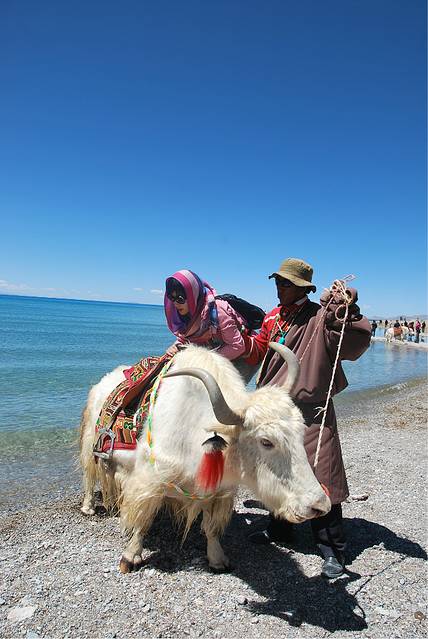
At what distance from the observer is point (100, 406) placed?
3826mm

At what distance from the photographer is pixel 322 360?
2.96 m

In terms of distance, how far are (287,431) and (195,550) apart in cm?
159

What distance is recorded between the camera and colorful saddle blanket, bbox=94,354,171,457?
10.5 feet

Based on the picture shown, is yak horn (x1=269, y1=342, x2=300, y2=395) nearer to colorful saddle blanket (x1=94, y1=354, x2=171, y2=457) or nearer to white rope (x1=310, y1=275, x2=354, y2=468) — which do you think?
white rope (x1=310, y1=275, x2=354, y2=468)

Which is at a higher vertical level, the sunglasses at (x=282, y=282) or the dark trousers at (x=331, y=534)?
the sunglasses at (x=282, y=282)

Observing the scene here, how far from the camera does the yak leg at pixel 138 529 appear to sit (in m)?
2.88

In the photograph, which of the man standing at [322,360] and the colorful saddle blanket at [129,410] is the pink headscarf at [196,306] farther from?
the man standing at [322,360]

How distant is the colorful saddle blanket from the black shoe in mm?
1570

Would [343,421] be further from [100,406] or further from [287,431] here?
[287,431]

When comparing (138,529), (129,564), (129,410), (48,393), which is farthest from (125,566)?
(48,393)

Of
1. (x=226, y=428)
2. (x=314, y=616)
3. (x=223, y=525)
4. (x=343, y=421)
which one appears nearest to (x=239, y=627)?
(x=314, y=616)

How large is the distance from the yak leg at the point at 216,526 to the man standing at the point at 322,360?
66 cm

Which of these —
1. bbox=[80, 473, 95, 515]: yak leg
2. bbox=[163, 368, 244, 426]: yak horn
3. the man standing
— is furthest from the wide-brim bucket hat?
bbox=[80, 473, 95, 515]: yak leg

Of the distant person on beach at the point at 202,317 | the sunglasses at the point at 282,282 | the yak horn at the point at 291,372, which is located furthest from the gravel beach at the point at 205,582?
the sunglasses at the point at 282,282
